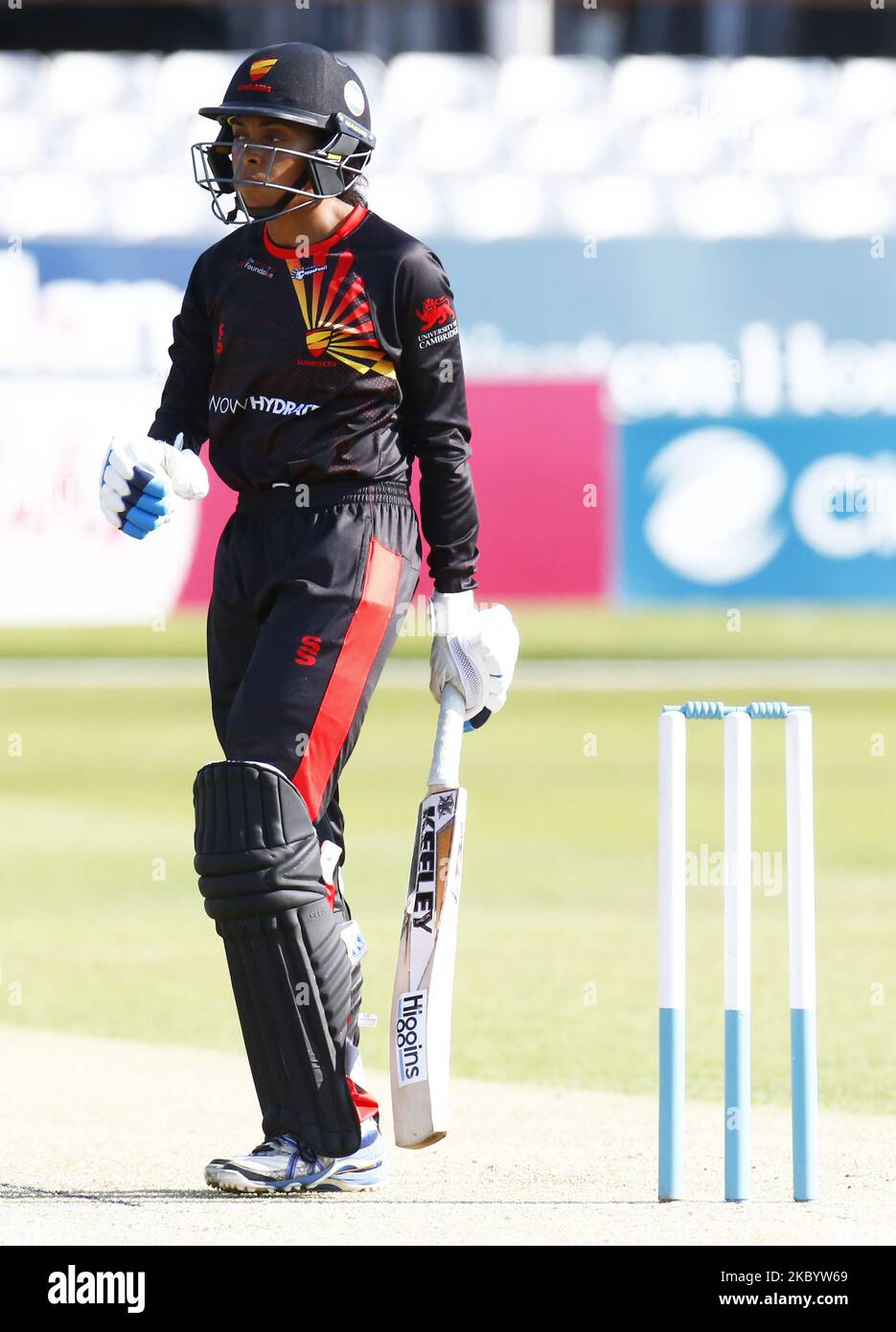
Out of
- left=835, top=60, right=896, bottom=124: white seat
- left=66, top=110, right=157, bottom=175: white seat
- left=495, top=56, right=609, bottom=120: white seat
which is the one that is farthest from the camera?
left=835, top=60, right=896, bottom=124: white seat

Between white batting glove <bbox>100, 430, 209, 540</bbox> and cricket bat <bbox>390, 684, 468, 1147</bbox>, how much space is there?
67 centimetres

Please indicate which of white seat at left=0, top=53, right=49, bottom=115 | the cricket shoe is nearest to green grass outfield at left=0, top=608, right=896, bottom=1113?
the cricket shoe

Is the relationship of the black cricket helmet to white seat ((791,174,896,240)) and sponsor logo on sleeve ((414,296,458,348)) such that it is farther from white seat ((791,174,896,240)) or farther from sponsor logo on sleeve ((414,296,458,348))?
white seat ((791,174,896,240))

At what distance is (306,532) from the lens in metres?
→ 3.85

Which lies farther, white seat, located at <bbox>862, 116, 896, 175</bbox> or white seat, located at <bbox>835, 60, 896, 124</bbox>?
white seat, located at <bbox>835, 60, 896, 124</bbox>

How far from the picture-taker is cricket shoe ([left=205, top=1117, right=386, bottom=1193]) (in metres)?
3.72

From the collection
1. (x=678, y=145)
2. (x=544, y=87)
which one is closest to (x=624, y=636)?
(x=678, y=145)

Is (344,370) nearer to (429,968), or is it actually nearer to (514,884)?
(429,968)

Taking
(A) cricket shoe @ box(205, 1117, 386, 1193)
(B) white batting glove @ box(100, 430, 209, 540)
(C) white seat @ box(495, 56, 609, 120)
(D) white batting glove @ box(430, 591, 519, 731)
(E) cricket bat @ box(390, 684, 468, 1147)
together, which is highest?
(C) white seat @ box(495, 56, 609, 120)

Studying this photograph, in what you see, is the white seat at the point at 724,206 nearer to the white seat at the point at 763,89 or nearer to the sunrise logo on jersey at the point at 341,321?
the white seat at the point at 763,89

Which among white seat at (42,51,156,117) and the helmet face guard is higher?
white seat at (42,51,156,117)

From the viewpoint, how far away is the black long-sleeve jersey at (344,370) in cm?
386

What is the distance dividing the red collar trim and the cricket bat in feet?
3.02

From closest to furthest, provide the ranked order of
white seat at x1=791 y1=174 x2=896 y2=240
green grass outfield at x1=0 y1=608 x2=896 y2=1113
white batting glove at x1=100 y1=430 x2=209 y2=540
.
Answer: white batting glove at x1=100 y1=430 x2=209 y2=540, green grass outfield at x1=0 y1=608 x2=896 y2=1113, white seat at x1=791 y1=174 x2=896 y2=240
